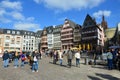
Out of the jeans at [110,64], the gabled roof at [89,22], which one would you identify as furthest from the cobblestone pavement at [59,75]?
the gabled roof at [89,22]

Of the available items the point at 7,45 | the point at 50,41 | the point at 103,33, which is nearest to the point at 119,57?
the point at 103,33

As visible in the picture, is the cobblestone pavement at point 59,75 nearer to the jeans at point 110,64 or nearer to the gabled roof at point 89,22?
the jeans at point 110,64

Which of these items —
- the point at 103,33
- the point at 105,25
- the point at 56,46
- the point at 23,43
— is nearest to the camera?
the point at 103,33

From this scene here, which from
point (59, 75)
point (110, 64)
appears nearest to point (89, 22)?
point (110, 64)

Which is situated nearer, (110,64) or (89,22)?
(110,64)

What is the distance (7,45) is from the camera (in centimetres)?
11575

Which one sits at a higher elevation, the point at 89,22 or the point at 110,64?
the point at 89,22

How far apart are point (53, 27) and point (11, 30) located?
25966 millimetres

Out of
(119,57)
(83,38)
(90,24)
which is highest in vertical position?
(90,24)

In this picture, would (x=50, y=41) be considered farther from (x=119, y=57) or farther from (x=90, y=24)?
(x=119, y=57)

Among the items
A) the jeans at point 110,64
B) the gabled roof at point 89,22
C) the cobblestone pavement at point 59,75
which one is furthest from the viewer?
the gabled roof at point 89,22

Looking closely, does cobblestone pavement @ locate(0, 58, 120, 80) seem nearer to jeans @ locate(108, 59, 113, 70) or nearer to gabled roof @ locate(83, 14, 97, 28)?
jeans @ locate(108, 59, 113, 70)

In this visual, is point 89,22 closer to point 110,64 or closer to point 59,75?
point 110,64

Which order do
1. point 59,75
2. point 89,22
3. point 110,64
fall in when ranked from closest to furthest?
point 59,75
point 110,64
point 89,22
